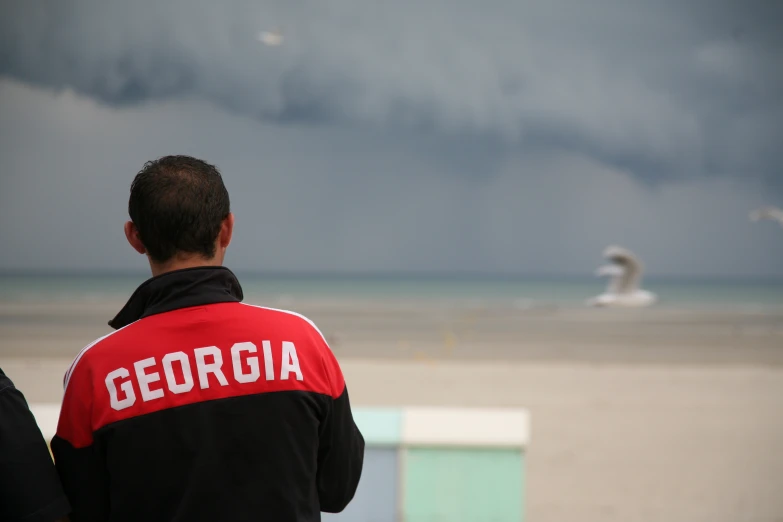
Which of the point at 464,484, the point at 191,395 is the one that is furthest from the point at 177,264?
the point at 464,484

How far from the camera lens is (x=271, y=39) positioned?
1406cm

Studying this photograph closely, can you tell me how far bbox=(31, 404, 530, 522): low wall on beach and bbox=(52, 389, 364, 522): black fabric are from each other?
4.79ft

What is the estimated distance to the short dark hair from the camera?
1.42 m

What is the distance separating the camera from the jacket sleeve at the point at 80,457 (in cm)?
135

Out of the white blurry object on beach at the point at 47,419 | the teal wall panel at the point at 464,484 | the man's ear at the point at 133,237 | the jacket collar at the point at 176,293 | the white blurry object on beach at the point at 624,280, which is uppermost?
the white blurry object on beach at the point at 624,280

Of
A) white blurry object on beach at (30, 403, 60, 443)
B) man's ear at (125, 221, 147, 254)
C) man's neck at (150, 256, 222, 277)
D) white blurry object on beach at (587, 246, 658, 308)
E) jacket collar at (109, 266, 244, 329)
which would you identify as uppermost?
white blurry object on beach at (587, 246, 658, 308)

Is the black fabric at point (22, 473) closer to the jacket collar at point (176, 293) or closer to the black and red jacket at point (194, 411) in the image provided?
the black and red jacket at point (194, 411)

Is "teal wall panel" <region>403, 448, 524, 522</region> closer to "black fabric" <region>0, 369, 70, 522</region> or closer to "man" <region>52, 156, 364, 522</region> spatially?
"man" <region>52, 156, 364, 522</region>

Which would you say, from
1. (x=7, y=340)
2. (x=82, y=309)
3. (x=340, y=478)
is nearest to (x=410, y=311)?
(x=82, y=309)

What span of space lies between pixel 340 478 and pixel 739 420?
881 centimetres

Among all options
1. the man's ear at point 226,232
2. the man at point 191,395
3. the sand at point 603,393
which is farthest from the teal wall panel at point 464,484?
the sand at point 603,393

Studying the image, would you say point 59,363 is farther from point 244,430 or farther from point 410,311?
point 410,311

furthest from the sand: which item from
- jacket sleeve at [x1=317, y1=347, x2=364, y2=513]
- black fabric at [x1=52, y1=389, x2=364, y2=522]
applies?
black fabric at [x1=52, y1=389, x2=364, y2=522]

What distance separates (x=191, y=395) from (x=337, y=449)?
11.8 inches
